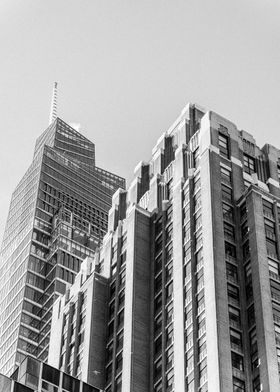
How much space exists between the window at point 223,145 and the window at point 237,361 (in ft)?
108

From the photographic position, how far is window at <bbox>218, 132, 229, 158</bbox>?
13588 centimetres

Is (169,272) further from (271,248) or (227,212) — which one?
(271,248)

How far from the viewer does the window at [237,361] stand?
110 metres

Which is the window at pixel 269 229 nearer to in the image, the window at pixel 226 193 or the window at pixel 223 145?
the window at pixel 226 193

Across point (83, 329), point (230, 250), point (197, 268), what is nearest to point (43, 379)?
point (197, 268)

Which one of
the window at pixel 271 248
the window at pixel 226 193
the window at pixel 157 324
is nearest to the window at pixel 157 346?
the window at pixel 157 324

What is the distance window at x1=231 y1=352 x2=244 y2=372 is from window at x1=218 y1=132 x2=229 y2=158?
32.9 meters

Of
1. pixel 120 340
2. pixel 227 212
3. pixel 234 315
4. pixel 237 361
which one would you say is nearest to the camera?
pixel 237 361

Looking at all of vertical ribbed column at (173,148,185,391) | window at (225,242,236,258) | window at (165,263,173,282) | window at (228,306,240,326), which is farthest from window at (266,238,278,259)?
window at (165,263,173,282)

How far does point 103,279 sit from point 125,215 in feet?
42.8

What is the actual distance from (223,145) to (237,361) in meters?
35.9

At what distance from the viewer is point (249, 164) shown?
459 ft

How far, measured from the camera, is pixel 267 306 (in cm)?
11350

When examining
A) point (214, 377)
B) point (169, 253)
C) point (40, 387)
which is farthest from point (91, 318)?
point (40, 387)
